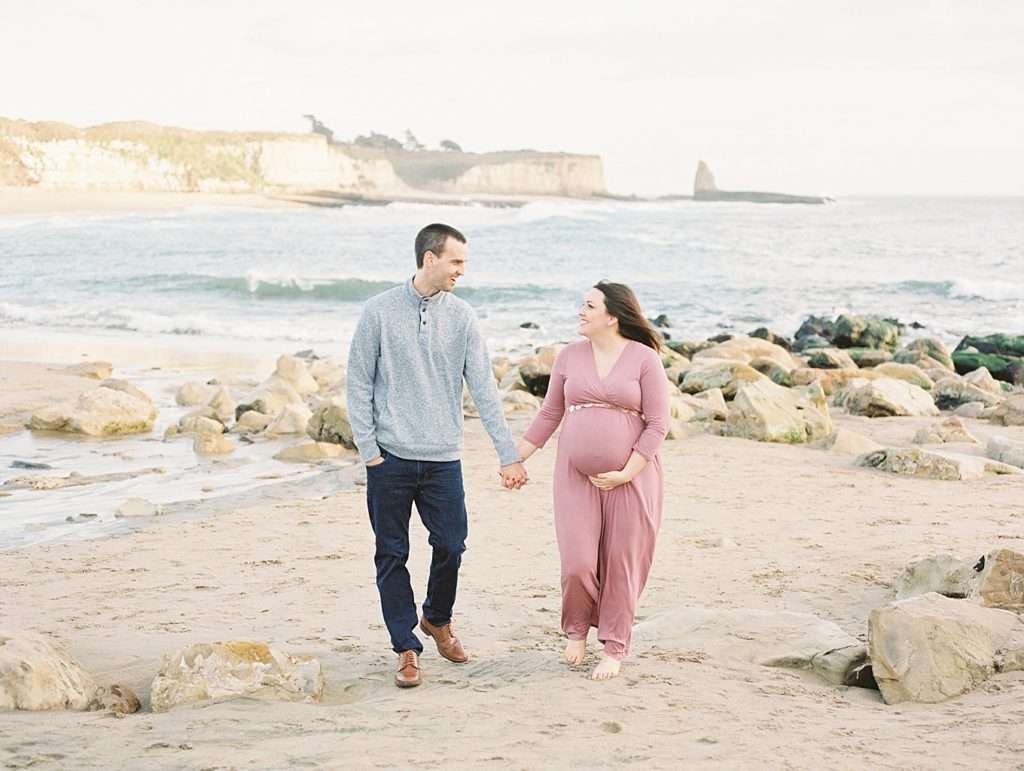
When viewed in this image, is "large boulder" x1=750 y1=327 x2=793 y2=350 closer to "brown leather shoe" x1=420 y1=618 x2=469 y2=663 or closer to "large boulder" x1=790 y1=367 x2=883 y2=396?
"large boulder" x1=790 y1=367 x2=883 y2=396

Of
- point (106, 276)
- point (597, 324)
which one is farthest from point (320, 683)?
point (106, 276)

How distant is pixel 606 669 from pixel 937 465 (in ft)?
18.9

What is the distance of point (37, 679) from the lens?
4.51 meters

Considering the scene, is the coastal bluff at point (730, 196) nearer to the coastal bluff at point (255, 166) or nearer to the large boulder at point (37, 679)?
the coastal bluff at point (255, 166)

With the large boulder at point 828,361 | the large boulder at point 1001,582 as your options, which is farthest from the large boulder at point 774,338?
the large boulder at point 1001,582

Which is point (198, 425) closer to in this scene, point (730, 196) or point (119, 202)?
point (119, 202)

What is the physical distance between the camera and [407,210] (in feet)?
285

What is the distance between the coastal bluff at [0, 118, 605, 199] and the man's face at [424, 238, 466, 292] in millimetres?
96325

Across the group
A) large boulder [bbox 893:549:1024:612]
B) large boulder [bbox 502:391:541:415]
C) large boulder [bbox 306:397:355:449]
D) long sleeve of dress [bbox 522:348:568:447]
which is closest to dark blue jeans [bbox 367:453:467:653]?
long sleeve of dress [bbox 522:348:568:447]

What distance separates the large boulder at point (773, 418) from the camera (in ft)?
37.4

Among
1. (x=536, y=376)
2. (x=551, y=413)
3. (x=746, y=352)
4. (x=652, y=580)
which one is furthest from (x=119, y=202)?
(x=551, y=413)

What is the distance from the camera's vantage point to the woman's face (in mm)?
5082

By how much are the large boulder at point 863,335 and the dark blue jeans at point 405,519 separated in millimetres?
18149

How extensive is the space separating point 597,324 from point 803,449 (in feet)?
21.5
